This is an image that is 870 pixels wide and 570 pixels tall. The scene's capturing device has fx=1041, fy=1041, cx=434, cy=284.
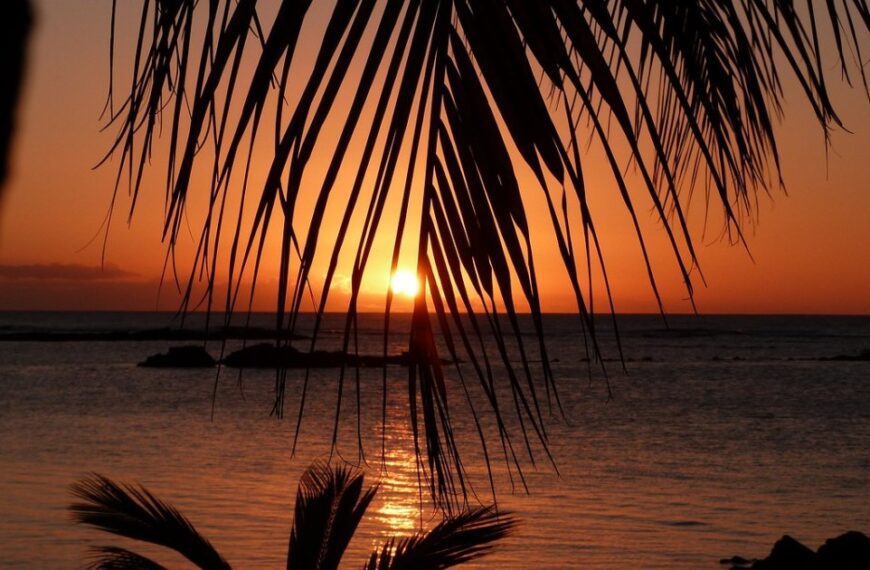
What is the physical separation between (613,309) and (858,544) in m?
10.8

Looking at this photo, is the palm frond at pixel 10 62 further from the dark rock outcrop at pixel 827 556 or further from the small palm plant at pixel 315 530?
the dark rock outcrop at pixel 827 556

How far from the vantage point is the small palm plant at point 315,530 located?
3.62m

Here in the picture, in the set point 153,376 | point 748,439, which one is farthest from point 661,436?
point 153,376

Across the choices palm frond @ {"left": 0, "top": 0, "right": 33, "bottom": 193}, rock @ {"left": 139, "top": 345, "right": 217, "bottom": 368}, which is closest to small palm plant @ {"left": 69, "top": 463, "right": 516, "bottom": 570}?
palm frond @ {"left": 0, "top": 0, "right": 33, "bottom": 193}

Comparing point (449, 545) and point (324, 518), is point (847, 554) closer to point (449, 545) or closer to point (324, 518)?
point (324, 518)

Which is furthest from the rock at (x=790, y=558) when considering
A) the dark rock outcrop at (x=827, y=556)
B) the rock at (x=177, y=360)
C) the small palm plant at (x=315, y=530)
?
the rock at (x=177, y=360)

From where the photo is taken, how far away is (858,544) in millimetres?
10344

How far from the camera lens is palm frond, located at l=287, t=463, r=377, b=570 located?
13.5 feet

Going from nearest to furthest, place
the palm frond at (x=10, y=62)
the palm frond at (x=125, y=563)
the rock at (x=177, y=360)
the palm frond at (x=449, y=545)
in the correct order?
the palm frond at (x=10, y=62), the palm frond at (x=449, y=545), the palm frond at (x=125, y=563), the rock at (x=177, y=360)

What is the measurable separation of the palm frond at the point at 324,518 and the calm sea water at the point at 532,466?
1.13m

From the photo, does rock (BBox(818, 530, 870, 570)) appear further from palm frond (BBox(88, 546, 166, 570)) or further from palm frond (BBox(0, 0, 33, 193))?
palm frond (BBox(0, 0, 33, 193))

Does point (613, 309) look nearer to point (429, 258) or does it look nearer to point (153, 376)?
point (429, 258)

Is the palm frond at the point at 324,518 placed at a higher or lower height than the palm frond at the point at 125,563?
higher

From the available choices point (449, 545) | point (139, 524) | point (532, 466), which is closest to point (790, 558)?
point (532, 466)
